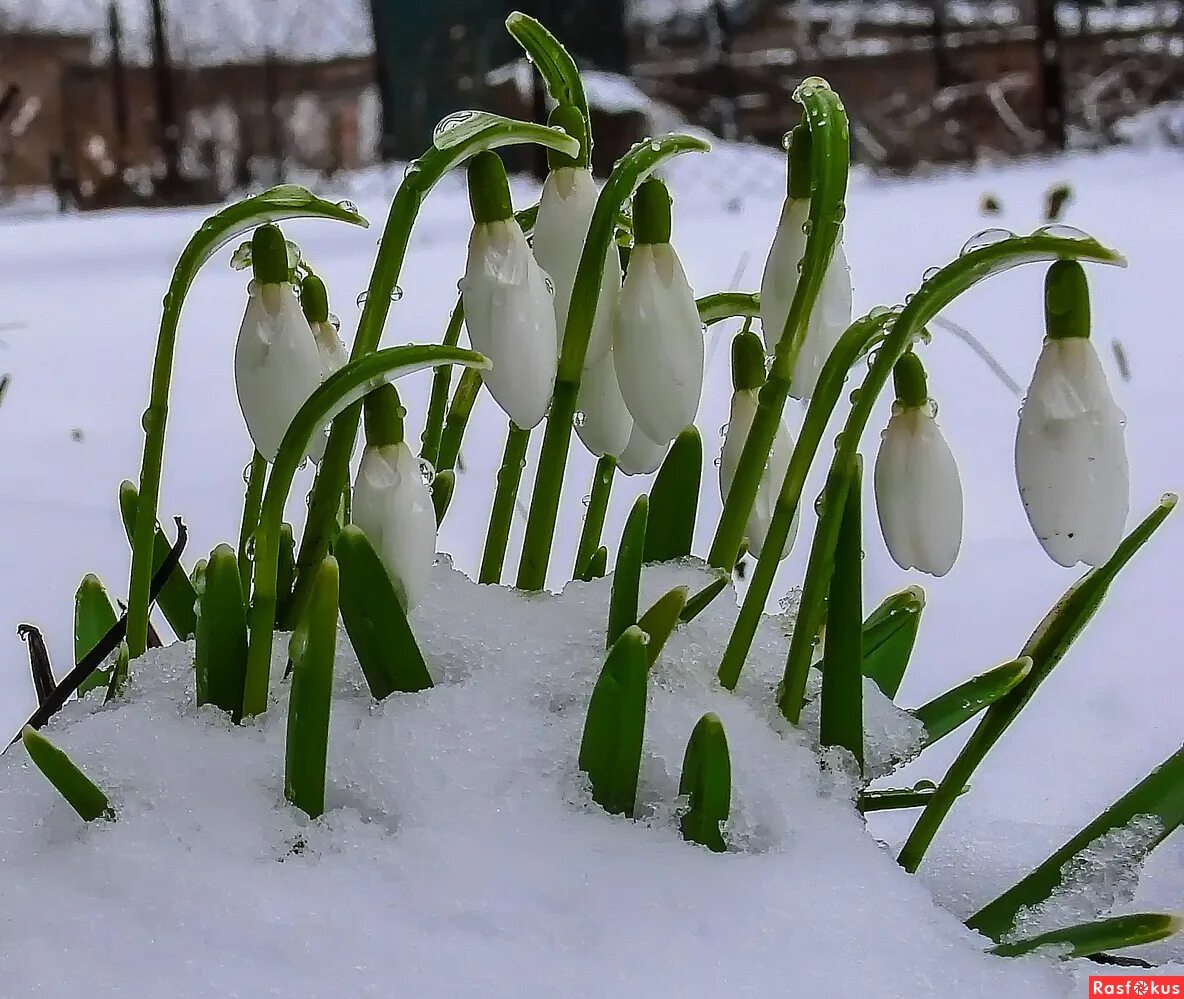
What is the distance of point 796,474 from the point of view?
600 millimetres

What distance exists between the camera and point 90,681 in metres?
0.81

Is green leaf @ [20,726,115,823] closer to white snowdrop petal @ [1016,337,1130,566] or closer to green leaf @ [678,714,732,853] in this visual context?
green leaf @ [678,714,732,853]

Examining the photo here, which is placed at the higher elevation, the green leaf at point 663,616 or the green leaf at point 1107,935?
the green leaf at point 663,616

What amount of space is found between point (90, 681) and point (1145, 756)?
78 centimetres

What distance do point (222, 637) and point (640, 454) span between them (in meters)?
0.26

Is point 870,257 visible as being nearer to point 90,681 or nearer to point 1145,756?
point 1145,756

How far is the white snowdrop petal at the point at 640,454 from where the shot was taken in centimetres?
70

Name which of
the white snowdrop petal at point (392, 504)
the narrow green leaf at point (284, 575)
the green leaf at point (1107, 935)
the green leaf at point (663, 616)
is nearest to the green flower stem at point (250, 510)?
the narrow green leaf at point (284, 575)

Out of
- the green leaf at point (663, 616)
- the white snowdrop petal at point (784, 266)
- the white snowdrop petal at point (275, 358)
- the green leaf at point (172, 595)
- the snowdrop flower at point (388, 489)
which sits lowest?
the green leaf at point (172, 595)

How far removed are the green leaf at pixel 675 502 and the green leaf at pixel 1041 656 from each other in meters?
0.23

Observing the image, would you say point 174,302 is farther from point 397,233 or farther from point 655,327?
point 655,327

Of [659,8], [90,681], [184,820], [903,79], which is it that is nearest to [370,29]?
[659,8]

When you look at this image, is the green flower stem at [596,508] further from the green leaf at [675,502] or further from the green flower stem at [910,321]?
the green flower stem at [910,321]

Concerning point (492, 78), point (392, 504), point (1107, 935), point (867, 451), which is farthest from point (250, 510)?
point (492, 78)
